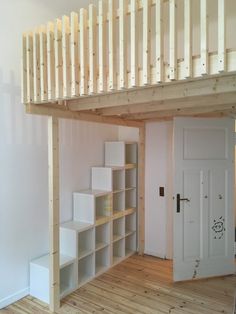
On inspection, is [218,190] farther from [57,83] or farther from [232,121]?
[57,83]

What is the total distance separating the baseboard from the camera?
2841mm

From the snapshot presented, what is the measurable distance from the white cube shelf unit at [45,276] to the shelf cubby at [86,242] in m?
0.28

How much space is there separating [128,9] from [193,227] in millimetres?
2707

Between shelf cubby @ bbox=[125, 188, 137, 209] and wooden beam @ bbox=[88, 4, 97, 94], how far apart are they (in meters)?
2.65

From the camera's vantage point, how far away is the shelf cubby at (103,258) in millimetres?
3842

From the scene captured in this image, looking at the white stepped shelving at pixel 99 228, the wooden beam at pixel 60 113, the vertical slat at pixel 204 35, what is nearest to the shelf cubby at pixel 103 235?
the white stepped shelving at pixel 99 228

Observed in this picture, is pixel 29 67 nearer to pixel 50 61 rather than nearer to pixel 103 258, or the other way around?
pixel 50 61

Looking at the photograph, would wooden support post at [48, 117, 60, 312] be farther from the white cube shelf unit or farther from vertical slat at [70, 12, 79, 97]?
vertical slat at [70, 12, 79, 97]

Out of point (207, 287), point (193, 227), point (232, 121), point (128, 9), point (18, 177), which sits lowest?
point (207, 287)

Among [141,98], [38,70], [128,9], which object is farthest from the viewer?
[38,70]

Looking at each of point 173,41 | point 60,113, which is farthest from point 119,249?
point 173,41

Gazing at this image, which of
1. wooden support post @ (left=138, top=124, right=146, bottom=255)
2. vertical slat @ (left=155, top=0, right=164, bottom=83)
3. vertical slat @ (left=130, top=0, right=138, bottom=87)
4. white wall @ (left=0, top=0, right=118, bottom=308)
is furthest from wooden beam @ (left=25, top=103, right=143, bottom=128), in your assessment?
vertical slat @ (left=155, top=0, right=164, bottom=83)

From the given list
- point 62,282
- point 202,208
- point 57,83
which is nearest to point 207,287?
point 202,208

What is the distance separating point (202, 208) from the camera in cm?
350
